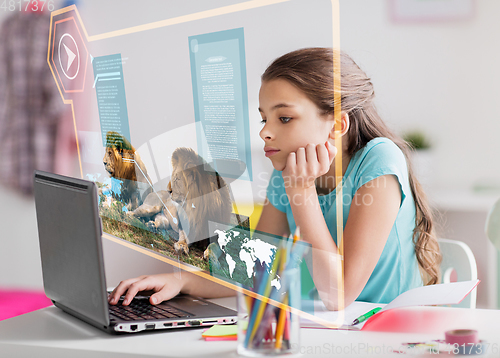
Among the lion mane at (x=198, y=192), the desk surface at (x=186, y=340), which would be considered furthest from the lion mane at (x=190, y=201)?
the desk surface at (x=186, y=340)

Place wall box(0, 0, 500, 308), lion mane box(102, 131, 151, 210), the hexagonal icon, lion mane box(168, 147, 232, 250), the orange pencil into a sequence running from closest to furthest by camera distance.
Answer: the orange pencil
lion mane box(168, 147, 232, 250)
lion mane box(102, 131, 151, 210)
the hexagonal icon
wall box(0, 0, 500, 308)

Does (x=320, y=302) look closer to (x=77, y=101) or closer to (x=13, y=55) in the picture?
(x=77, y=101)

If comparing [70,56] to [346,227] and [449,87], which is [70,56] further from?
[449,87]

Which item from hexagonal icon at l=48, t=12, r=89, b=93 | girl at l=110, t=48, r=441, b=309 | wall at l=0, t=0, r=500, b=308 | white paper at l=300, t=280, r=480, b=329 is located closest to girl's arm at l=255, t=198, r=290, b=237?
girl at l=110, t=48, r=441, b=309

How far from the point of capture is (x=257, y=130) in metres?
0.81

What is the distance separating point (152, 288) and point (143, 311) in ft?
0.37

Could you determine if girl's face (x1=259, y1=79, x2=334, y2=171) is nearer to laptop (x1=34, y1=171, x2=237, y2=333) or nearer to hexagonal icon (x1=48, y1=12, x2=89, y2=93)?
laptop (x1=34, y1=171, x2=237, y2=333)

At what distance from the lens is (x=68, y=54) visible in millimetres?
1315

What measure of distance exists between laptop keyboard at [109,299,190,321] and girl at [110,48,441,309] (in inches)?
0.8

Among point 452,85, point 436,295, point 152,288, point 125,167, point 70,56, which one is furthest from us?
point 452,85

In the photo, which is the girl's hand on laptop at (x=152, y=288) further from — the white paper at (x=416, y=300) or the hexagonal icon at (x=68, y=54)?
the hexagonal icon at (x=68, y=54)

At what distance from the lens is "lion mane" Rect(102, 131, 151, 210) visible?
3.53 ft

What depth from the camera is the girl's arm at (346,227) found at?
0.77 m
